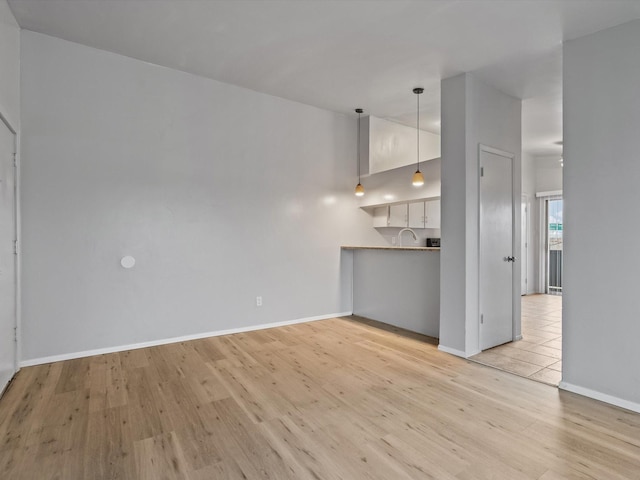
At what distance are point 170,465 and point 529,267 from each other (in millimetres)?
7865

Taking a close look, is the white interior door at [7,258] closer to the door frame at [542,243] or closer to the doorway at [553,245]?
the door frame at [542,243]

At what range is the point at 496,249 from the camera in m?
3.99

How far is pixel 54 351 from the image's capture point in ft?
11.1

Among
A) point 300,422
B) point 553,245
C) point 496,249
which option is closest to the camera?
point 300,422

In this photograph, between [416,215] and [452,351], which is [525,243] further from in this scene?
[452,351]

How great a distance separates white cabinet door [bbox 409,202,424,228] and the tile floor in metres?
2.09

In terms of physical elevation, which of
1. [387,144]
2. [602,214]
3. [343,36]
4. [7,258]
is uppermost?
[343,36]

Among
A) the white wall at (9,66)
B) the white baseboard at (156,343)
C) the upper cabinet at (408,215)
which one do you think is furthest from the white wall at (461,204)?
the white wall at (9,66)

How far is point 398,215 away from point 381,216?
294mm

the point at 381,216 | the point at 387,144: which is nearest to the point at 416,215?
the point at 381,216

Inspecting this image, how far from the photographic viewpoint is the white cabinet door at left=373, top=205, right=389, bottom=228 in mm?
5570

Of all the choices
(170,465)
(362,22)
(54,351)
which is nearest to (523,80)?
(362,22)

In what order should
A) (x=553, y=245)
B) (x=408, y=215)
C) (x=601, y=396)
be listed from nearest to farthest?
(x=601, y=396) < (x=408, y=215) < (x=553, y=245)

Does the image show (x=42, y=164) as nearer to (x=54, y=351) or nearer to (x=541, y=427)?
(x=54, y=351)
